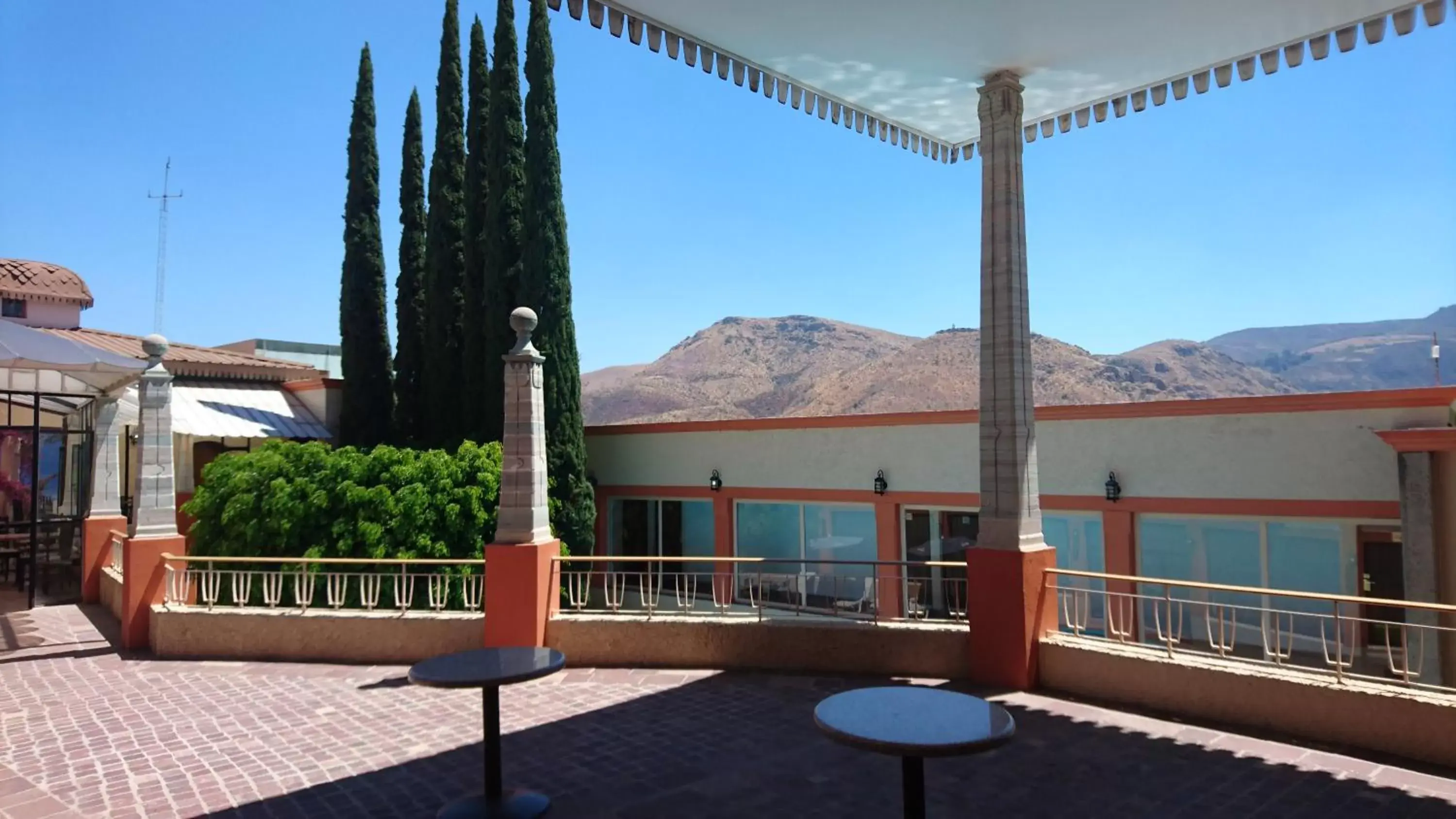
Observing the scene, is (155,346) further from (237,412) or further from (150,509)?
(237,412)

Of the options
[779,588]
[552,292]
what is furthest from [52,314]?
[779,588]

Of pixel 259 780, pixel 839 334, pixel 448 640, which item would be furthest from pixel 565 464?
pixel 839 334

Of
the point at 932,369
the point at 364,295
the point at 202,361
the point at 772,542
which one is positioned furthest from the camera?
the point at 932,369

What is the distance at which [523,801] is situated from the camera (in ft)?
15.9

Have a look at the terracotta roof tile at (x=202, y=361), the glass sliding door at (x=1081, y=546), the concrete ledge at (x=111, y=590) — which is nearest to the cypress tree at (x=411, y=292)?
the terracotta roof tile at (x=202, y=361)

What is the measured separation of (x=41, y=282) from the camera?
76.3 feet

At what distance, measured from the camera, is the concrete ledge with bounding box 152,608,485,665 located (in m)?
8.38

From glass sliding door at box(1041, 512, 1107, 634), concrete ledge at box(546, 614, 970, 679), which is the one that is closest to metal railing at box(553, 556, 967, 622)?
concrete ledge at box(546, 614, 970, 679)

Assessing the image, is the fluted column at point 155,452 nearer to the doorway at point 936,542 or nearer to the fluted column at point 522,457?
the fluted column at point 522,457

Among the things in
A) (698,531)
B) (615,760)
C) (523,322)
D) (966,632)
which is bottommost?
(615,760)

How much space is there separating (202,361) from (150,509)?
857 centimetres

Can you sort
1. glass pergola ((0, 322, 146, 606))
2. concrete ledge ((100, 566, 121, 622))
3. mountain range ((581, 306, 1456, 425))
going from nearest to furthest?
concrete ledge ((100, 566, 121, 622)) → glass pergola ((0, 322, 146, 606)) → mountain range ((581, 306, 1456, 425))

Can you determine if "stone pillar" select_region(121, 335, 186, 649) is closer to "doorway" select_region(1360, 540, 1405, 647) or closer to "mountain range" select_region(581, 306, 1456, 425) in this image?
"doorway" select_region(1360, 540, 1405, 647)

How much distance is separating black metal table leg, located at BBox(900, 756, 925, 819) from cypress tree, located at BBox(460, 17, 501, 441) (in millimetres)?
13869
